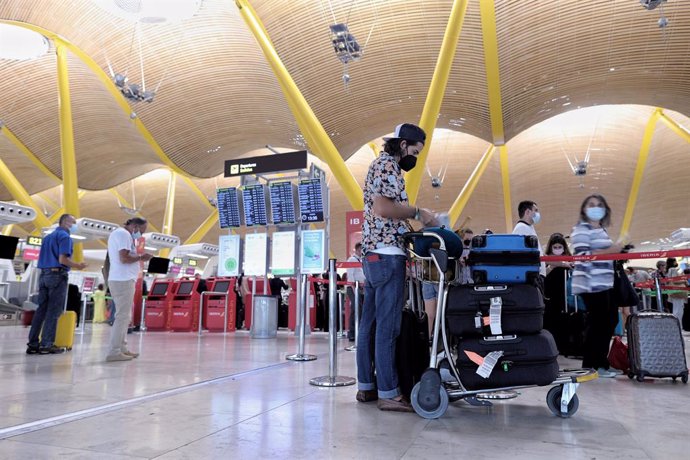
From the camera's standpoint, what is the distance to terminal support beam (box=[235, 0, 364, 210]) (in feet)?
46.5

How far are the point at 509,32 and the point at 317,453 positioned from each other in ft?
55.6

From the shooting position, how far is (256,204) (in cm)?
920

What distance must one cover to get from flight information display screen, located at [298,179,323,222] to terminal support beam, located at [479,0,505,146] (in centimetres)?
1015

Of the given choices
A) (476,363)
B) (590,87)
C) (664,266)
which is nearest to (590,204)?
(476,363)

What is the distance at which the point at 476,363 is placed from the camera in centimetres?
276

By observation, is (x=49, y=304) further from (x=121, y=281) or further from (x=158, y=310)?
(x=158, y=310)

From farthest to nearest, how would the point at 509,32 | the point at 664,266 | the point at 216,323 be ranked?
the point at 509,32 → the point at 216,323 → the point at 664,266

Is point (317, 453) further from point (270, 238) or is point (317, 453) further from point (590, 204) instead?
point (270, 238)

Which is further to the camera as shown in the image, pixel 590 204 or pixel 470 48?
pixel 470 48

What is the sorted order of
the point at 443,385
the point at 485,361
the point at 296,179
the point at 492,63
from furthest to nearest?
the point at 492,63, the point at 296,179, the point at 443,385, the point at 485,361

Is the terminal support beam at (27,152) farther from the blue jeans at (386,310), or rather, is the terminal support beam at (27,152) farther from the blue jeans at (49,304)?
the blue jeans at (386,310)

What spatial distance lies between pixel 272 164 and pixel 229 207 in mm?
1390

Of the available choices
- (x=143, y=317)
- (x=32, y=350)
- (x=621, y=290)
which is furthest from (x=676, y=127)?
(x=32, y=350)

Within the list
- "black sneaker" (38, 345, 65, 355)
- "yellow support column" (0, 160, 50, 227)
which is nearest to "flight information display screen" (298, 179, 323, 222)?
"black sneaker" (38, 345, 65, 355)
